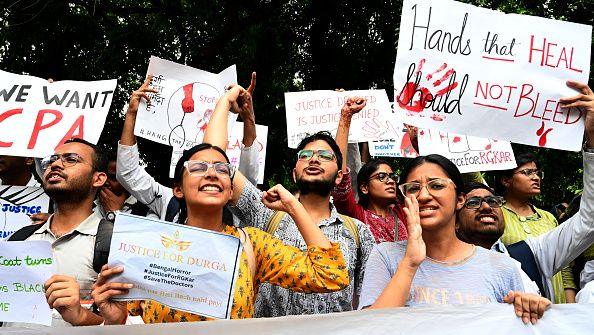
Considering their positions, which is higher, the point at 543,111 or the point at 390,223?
the point at 543,111

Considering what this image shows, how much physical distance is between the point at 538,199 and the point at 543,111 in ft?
17.6

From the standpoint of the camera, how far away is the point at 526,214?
4.70 meters

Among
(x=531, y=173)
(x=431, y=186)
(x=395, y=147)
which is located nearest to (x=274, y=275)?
(x=431, y=186)

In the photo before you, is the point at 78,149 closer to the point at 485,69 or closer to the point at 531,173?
the point at 485,69

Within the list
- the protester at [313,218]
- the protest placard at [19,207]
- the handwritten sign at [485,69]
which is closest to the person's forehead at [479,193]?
the handwritten sign at [485,69]

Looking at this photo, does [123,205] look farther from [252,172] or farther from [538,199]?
[538,199]

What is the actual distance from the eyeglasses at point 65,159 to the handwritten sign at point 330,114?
2.53m

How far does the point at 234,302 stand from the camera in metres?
2.71

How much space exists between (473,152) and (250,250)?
9.95 feet

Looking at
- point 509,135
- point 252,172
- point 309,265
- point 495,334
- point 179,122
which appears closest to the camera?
point 495,334

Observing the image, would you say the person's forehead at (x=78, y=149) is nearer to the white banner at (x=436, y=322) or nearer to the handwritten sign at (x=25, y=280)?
the handwritten sign at (x=25, y=280)

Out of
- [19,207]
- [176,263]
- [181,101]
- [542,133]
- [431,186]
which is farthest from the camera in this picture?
[181,101]

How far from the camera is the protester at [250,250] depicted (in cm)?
274

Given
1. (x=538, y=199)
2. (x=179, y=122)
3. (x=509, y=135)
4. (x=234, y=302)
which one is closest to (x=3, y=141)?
(x=179, y=122)
